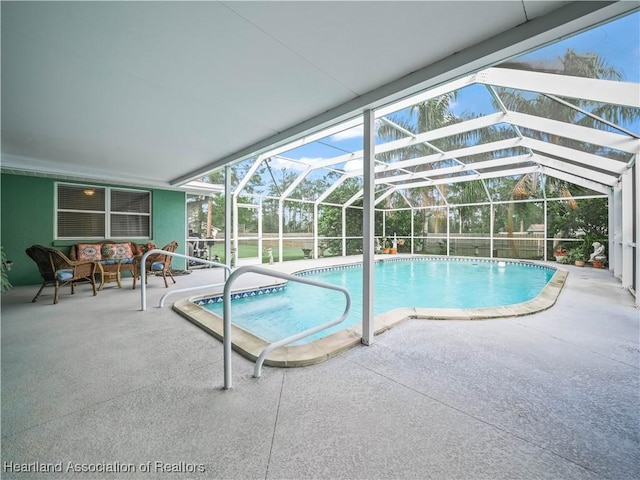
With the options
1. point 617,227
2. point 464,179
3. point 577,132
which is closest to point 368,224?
point 577,132

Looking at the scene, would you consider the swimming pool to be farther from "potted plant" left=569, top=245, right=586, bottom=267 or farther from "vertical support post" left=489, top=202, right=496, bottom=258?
"potted plant" left=569, top=245, right=586, bottom=267

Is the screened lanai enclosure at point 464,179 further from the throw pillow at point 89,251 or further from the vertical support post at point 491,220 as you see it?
the throw pillow at point 89,251

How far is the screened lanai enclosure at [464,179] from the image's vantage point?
3.48m

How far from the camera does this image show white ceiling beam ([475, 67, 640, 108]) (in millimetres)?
2795

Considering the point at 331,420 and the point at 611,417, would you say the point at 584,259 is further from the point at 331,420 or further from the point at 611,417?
the point at 331,420

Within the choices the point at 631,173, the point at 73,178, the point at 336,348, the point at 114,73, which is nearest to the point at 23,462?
the point at 336,348

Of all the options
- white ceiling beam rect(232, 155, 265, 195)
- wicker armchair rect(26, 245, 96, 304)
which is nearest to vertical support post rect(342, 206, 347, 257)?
white ceiling beam rect(232, 155, 265, 195)

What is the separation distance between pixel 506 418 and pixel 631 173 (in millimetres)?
6173

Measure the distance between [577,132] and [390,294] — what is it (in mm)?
4653

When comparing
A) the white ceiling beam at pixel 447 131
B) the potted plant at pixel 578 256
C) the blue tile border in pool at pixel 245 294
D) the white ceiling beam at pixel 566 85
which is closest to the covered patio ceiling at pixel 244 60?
the white ceiling beam at pixel 566 85

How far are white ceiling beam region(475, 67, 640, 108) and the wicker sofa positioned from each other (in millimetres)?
7621

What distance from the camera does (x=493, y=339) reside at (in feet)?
9.51

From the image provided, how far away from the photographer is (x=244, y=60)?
7.34ft

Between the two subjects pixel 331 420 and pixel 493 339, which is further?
pixel 493 339
